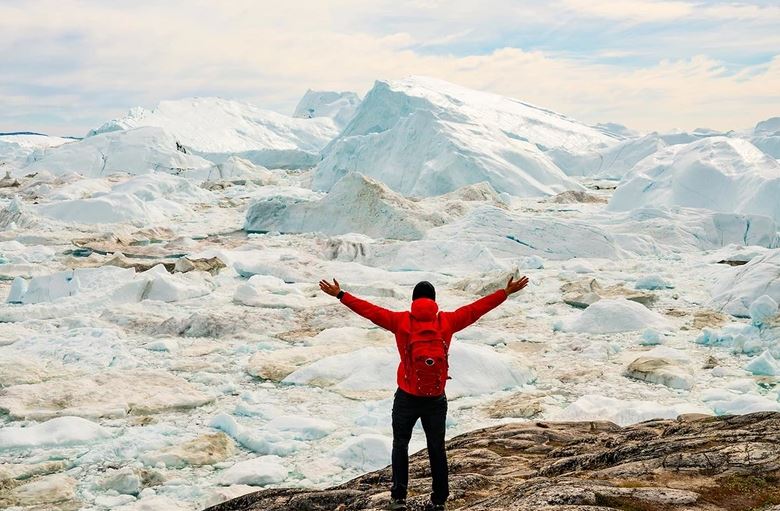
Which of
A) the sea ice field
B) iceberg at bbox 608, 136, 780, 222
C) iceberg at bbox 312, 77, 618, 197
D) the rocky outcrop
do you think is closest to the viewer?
the rocky outcrop

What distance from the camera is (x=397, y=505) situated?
3594mm

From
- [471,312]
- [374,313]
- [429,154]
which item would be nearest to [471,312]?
[471,312]

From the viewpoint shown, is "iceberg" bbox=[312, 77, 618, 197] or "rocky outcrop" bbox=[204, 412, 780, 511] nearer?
"rocky outcrop" bbox=[204, 412, 780, 511]

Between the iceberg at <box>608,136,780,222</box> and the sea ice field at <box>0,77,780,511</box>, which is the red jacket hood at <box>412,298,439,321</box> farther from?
the iceberg at <box>608,136,780,222</box>

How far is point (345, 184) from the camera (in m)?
21.7

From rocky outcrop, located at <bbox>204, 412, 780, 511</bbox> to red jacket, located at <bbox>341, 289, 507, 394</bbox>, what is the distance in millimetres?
873

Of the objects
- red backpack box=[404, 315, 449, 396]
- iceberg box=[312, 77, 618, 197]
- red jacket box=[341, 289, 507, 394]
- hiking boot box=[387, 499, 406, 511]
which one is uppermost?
iceberg box=[312, 77, 618, 197]

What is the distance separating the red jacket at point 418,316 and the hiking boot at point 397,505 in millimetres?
580

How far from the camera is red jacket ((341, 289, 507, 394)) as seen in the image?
359 cm

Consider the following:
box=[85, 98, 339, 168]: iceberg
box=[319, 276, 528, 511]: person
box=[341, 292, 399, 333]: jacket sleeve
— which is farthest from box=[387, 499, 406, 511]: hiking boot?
box=[85, 98, 339, 168]: iceberg

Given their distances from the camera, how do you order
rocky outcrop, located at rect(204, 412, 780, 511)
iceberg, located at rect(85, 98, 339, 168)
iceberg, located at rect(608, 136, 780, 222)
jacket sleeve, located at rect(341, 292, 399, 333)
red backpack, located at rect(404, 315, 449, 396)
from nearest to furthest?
1. rocky outcrop, located at rect(204, 412, 780, 511)
2. red backpack, located at rect(404, 315, 449, 396)
3. jacket sleeve, located at rect(341, 292, 399, 333)
4. iceberg, located at rect(608, 136, 780, 222)
5. iceberg, located at rect(85, 98, 339, 168)

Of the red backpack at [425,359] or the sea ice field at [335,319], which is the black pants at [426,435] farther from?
the sea ice field at [335,319]

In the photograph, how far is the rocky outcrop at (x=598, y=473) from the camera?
3.26m

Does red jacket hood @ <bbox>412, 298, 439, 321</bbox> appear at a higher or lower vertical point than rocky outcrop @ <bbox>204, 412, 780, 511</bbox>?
higher
